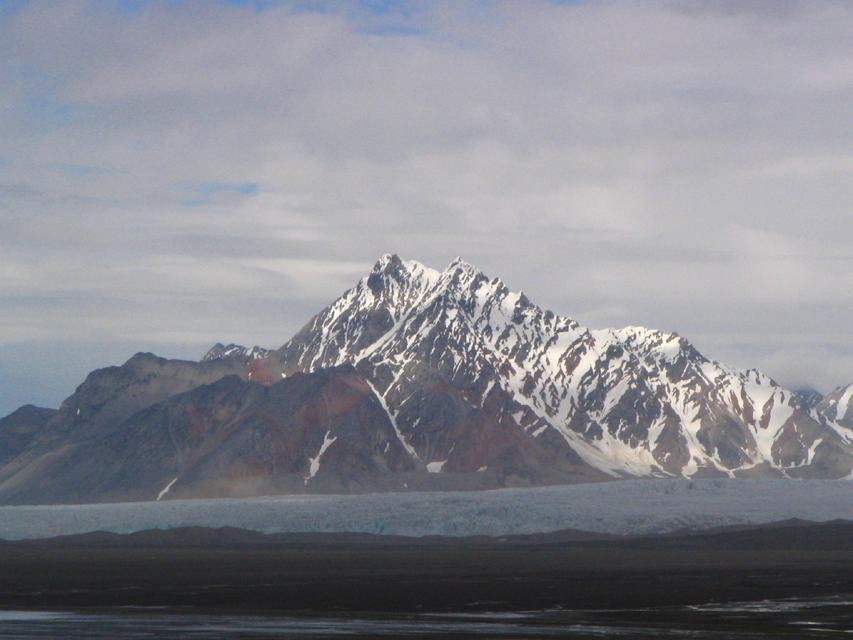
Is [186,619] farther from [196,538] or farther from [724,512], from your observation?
[196,538]

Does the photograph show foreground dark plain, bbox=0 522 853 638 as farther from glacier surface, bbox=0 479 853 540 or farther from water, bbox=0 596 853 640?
glacier surface, bbox=0 479 853 540

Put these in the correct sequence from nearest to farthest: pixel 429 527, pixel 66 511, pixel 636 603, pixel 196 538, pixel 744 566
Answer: pixel 636 603, pixel 744 566, pixel 429 527, pixel 196 538, pixel 66 511

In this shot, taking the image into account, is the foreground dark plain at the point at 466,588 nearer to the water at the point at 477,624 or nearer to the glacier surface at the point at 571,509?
the water at the point at 477,624

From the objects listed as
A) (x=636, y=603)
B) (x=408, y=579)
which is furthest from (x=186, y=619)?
(x=408, y=579)

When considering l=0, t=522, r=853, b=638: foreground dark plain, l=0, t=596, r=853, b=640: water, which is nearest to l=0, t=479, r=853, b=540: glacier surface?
l=0, t=522, r=853, b=638: foreground dark plain

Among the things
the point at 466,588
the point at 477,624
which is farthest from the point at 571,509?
the point at 477,624

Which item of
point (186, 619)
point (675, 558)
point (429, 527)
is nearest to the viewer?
point (186, 619)
